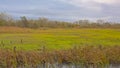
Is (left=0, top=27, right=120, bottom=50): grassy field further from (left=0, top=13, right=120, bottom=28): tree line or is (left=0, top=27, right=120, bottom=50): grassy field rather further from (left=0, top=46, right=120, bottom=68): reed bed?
(left=0, top=13, right=120, bottom=28): tree line

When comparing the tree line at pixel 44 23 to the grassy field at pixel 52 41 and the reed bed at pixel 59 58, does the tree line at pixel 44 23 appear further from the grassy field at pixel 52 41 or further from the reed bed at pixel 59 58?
the reed bed at pixel 59 58

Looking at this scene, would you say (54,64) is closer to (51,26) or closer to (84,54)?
(84,54)

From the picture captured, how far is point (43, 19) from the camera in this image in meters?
72.6

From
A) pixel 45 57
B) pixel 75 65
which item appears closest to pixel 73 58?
pixel 75 65

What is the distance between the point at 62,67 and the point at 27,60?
2.19 metres

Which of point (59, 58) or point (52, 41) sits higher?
point (59, 58)

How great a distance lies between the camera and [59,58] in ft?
63.9

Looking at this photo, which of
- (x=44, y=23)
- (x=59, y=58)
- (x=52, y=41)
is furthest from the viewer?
(x=44, y=23)

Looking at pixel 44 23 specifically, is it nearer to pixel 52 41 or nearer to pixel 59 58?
pixel 52 41

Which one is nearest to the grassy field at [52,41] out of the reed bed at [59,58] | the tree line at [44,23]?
the reed bed at [59,58]

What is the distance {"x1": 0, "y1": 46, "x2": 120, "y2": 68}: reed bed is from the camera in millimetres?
17391

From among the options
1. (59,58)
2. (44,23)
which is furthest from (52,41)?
(44,23)

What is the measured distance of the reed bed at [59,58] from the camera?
17.4m

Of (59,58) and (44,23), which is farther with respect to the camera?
(44,23)
